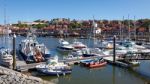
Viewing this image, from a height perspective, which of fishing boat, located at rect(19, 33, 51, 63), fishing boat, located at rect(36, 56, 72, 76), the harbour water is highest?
fishing boat, located at rect(19, 33, 51, 63)

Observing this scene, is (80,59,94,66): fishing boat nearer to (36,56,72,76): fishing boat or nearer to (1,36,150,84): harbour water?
(1,36,150,84): harbour water

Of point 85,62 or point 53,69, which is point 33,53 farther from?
point 53,69

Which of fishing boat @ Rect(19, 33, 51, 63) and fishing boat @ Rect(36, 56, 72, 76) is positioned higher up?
fishing boat @ Rect(19, 33, 51, 63)

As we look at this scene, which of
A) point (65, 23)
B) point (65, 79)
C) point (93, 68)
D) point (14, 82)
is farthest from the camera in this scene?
point (65, 23)

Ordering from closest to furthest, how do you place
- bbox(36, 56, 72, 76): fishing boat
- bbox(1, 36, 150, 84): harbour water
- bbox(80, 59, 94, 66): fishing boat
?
bbox(1, 36, 150, 84): harbour water → bbox(36, 56, 72, 76): fishing boat → bbox(80, 59, 94, 66): fishing boat

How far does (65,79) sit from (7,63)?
318 inches

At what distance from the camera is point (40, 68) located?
112ft

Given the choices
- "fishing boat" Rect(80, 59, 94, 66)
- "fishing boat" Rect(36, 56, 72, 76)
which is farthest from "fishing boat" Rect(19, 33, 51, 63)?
"fishing boat" Rect(36, 56, 72, 76)

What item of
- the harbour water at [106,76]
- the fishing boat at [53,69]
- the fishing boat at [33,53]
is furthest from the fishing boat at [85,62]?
the fishing boat at [53,69]

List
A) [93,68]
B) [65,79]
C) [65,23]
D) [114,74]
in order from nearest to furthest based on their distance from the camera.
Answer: [65,79]
[114,74]
[93,68]
[65,23]

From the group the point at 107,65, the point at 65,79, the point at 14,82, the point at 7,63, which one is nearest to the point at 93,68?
the point at 107,65

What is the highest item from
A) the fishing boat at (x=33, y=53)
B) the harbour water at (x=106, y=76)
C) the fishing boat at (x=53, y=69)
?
the fishing boat at (x=33, y=53)

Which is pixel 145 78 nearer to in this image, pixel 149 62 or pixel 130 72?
pixel 130 72

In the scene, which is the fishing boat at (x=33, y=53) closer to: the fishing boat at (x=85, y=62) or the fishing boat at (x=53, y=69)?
the fishing boat at (x=85, y=62)
